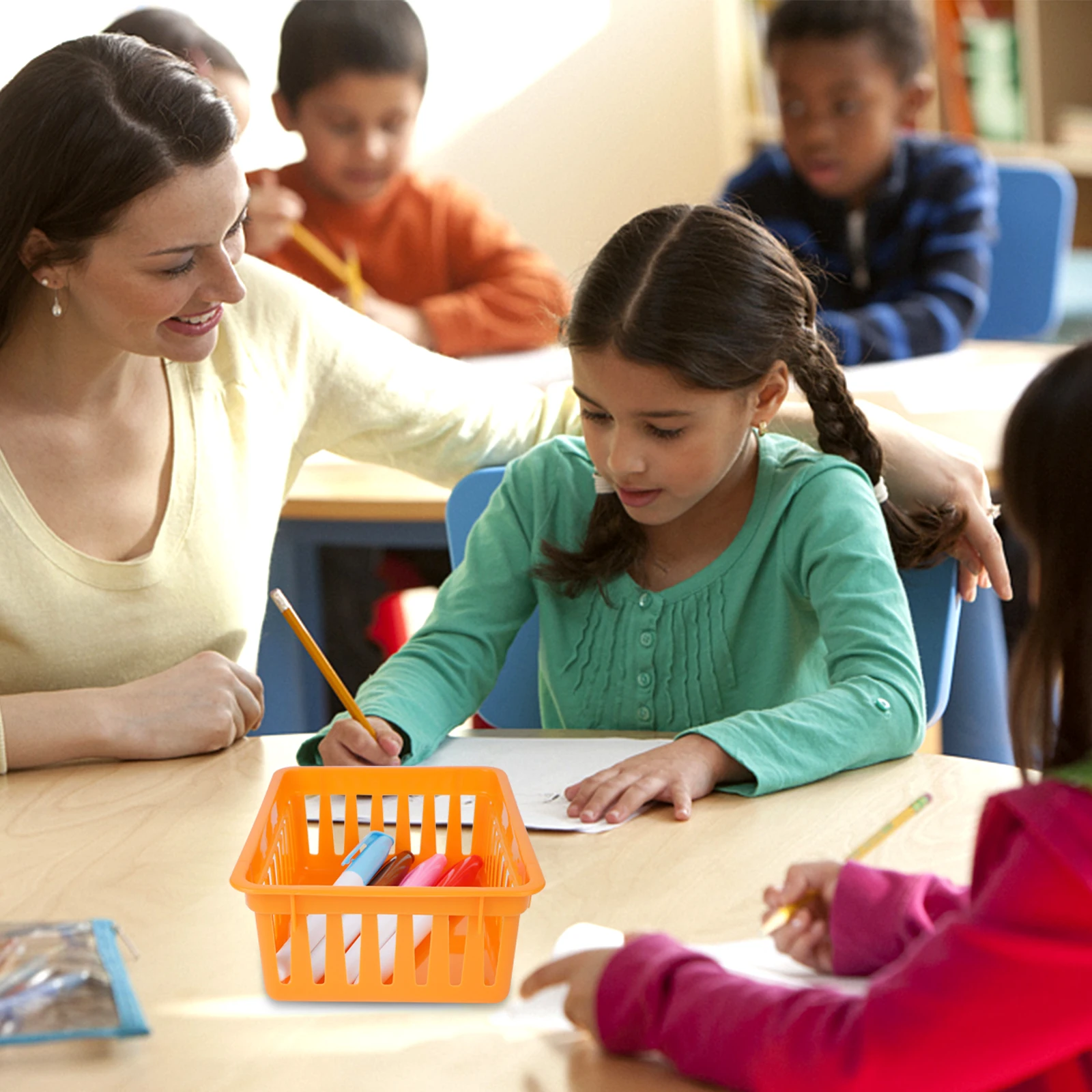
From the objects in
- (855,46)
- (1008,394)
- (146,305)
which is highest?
(855,46)

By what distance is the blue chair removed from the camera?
1.31 metres

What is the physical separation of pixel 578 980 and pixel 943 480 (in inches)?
28.7

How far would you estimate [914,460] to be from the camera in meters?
1.32

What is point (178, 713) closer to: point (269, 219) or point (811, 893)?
point (811, 893)

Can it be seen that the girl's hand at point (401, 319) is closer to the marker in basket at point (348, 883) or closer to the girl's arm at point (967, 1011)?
the marker in basket at point (348, 883)

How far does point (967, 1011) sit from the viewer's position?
22.6 inches

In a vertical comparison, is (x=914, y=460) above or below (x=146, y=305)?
below

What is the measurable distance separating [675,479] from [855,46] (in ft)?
5.94

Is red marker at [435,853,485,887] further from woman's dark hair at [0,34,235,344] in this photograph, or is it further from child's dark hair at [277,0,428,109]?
child's dark hair at [277,0,428,109]

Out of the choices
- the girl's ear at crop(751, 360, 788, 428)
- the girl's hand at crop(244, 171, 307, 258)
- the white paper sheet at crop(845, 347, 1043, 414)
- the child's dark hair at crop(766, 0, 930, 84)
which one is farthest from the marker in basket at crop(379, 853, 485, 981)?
the child's dark hair at crop(766, 0, 930, 84)

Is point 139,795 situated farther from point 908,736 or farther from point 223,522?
point 908,736

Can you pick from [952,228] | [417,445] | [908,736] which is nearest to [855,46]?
[952,228]

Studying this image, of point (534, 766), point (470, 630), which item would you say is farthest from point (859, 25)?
point (534, 766)

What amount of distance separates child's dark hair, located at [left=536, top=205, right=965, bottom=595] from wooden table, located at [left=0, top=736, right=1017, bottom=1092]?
0.29 metres
